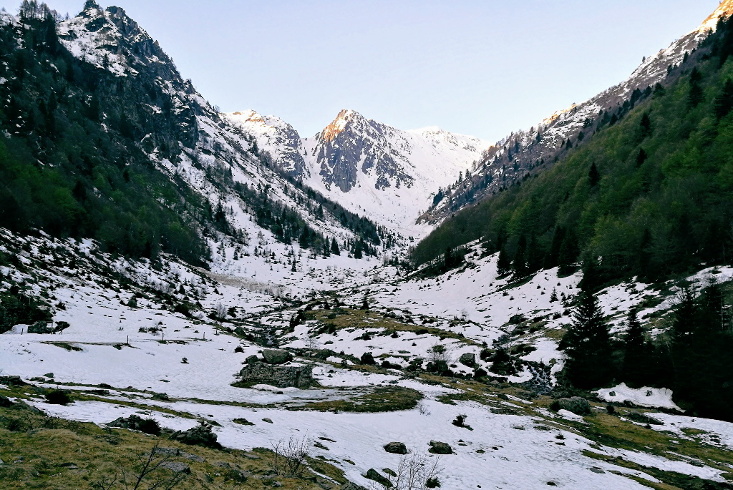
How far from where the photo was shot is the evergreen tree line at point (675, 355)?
28875 mm

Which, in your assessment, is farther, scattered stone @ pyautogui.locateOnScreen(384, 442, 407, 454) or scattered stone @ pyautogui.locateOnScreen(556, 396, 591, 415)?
scattered stone @ pyautogui.locateOnScreen(556, 396, 591, 415)

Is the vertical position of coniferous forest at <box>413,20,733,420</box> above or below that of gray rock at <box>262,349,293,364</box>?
above

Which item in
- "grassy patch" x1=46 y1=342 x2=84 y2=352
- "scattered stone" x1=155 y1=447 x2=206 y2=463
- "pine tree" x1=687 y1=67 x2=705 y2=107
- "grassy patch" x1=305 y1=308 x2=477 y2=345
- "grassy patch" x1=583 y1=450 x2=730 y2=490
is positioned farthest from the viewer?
"pine tree" x1=687 y1=67 x2=705 y2=107

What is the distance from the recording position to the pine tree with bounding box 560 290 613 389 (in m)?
37.5

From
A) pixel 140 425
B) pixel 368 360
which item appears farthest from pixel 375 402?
pixel 368 360

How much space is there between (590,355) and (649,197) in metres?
48.2

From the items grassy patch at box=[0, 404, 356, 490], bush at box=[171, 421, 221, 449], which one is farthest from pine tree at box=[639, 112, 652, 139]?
bush at box=[171, 421, 221, 449]

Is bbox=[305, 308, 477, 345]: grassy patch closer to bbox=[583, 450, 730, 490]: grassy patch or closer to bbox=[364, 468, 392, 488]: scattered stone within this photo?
bbox=[583, 450, 730, 490]: grassy patch

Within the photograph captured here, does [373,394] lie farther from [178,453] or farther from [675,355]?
[675,355]

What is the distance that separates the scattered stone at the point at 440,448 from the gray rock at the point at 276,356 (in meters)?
22.3

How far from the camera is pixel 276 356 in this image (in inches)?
1500

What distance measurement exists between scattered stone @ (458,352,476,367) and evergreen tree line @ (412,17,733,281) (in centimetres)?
2911

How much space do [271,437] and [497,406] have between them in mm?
17730

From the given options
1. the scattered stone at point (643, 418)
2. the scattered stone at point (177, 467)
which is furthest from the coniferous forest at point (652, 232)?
the scattered stone at point (177, 467)
